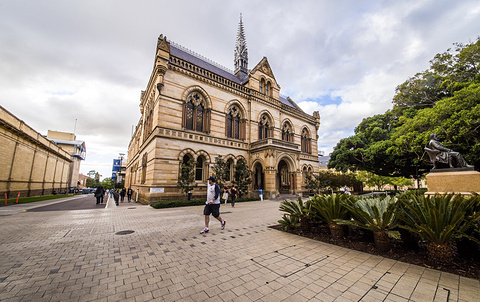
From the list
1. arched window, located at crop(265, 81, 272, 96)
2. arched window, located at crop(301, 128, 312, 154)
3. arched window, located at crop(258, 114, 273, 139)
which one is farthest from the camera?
arched window, located at crop(301, 128, 312, 154)

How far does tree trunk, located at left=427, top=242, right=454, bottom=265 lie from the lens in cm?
358

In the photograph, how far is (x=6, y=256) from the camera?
4.29m

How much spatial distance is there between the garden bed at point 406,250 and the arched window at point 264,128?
18.8 meters

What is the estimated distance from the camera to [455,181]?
827 centimetres

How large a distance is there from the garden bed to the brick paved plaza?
30 cm

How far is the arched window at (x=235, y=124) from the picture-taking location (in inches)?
850

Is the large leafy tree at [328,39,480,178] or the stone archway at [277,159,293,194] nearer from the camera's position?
the large leafy tree at [328,39,480,178]

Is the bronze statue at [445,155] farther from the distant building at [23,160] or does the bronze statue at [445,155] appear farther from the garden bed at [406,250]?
the distant building at [23,160]

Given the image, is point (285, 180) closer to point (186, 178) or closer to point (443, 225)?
point (186, 178)

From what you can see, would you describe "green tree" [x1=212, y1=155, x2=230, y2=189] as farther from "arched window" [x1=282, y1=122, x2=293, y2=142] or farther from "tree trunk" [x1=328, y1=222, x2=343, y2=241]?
"arched window" [x1=282, y1=122, x2=293, y2=142]

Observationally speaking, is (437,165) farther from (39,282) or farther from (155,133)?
(155,133)

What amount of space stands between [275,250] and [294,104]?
32.2m

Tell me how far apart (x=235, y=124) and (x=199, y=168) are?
23.0ft

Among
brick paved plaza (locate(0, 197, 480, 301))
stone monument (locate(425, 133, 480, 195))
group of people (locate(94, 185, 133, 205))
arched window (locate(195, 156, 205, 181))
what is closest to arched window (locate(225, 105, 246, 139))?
arched window (locate(195, 156, 205, 181))
